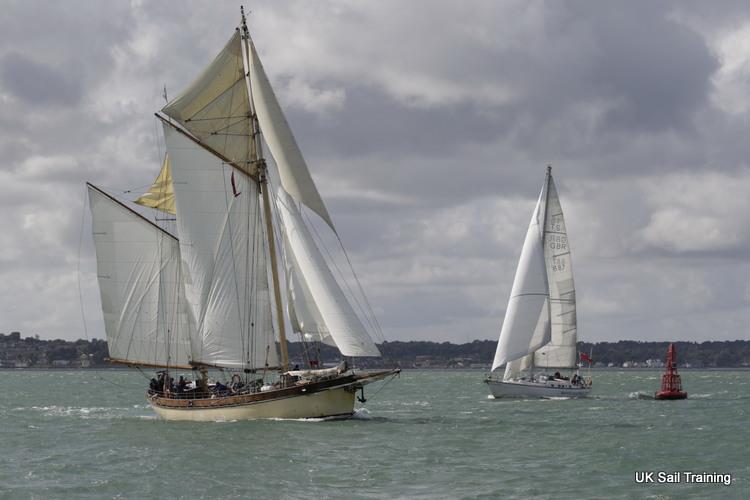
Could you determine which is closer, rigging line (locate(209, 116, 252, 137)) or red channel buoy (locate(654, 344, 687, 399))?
rigging line (locate(209, 116, 252, 137))

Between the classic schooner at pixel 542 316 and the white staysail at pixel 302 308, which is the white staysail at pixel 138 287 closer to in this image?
the white staysail at pixel 302 308

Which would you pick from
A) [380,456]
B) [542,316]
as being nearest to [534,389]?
[542,316]

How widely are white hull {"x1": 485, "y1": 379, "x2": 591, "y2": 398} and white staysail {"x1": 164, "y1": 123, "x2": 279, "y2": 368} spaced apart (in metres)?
30.2

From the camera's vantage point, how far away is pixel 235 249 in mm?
63562

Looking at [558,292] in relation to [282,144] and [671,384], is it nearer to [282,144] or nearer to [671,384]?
[671,384]

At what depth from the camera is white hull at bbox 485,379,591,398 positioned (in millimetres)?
89125

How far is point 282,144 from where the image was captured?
6072 cm

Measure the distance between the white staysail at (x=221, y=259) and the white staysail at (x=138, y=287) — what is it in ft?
8.78

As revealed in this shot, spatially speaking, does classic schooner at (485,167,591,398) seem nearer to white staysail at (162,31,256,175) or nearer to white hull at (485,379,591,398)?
white hull at (485,379,591,398)

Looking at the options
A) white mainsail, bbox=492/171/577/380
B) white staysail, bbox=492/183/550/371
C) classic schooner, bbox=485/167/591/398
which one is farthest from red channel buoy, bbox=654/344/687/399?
white staysail, bbox=492/183/550/371

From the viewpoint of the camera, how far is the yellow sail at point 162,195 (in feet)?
229

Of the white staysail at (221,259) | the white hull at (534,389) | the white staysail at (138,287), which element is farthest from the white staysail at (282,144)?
the white hull at (534,389)

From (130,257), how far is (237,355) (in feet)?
26.8

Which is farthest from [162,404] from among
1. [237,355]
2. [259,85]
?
[259,85]
